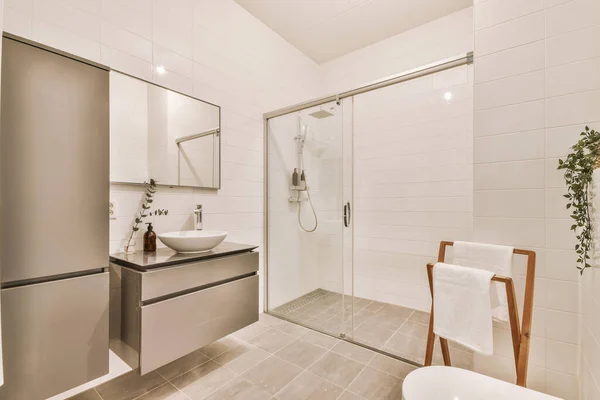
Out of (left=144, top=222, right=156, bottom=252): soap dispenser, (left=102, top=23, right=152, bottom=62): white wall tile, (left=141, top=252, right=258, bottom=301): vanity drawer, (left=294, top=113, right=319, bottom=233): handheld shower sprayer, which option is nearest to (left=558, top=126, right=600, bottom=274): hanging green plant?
(left=141, top=252, right=258, bottom=301): vanity drawer

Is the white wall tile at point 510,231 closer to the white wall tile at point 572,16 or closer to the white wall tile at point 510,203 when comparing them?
the white wall tile at point 510,203

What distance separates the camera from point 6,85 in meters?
1.00

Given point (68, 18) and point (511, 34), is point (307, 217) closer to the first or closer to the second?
point (511, 34)

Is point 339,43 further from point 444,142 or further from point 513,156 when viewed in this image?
point 513,156

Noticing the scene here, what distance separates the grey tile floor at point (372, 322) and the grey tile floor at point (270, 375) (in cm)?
16

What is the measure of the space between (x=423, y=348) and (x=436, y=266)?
95cm

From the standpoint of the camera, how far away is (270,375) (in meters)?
1.71

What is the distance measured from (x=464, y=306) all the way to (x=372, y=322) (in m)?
1.29

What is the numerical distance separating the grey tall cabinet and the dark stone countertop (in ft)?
0.64

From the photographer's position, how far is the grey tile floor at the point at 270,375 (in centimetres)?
154

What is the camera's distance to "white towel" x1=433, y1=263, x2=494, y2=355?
127 cm

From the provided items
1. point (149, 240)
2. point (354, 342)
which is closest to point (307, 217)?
point (354, 342)

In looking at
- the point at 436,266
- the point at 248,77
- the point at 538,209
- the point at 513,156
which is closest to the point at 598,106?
the point at 513,156

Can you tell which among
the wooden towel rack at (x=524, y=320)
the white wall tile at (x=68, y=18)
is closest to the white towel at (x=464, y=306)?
the wooden towel rack at (x=524, y=320)
